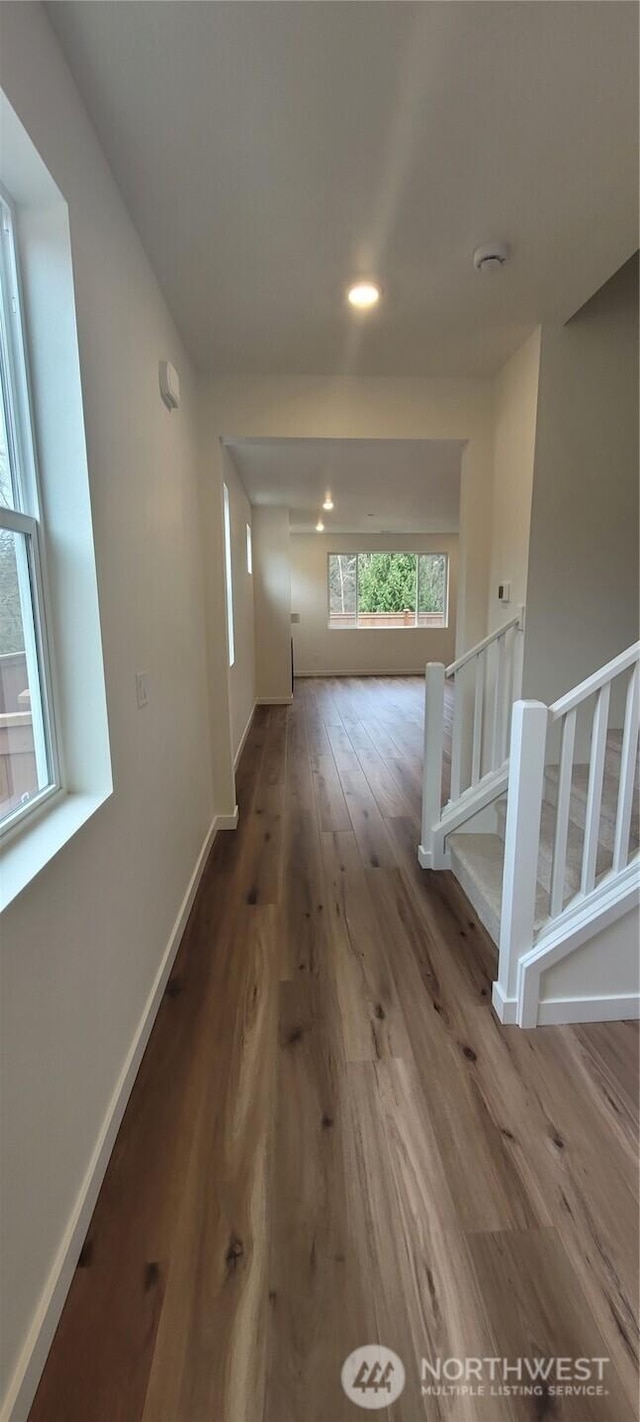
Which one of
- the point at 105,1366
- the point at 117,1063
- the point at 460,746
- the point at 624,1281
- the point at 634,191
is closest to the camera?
the point at 105,1366

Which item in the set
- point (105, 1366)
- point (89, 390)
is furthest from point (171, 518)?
point (105, 1366)

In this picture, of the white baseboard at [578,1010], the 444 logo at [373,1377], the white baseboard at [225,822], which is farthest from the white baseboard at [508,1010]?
the white baseboard at [225,822]

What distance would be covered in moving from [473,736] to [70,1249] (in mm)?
2328

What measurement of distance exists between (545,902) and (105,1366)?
1.68 metres

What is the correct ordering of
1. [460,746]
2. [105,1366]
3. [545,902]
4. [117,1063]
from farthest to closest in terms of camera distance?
[460,746] < [545,902] < [117,1063] < [105,1366]

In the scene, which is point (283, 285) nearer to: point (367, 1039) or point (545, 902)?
point (545, 902)

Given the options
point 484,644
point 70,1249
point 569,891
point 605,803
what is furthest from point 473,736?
point 70,1249

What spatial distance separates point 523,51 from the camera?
123 cm

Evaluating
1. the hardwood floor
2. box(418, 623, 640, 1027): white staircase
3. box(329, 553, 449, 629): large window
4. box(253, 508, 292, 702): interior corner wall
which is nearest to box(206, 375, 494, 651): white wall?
box(418, 623, 640, 1027): white staircase

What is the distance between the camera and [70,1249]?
1.10 metres

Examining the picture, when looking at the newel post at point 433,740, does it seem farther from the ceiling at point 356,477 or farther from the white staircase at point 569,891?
the ceiling at point 356,477

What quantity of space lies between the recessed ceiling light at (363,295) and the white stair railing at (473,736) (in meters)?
1.49

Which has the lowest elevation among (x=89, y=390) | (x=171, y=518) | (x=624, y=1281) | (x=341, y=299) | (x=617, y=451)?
(x=624, y=1281)

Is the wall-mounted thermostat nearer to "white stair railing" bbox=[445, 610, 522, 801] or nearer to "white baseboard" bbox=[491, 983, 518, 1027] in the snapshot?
"white stair railing" bbox=[445, 610, 522, 801]
